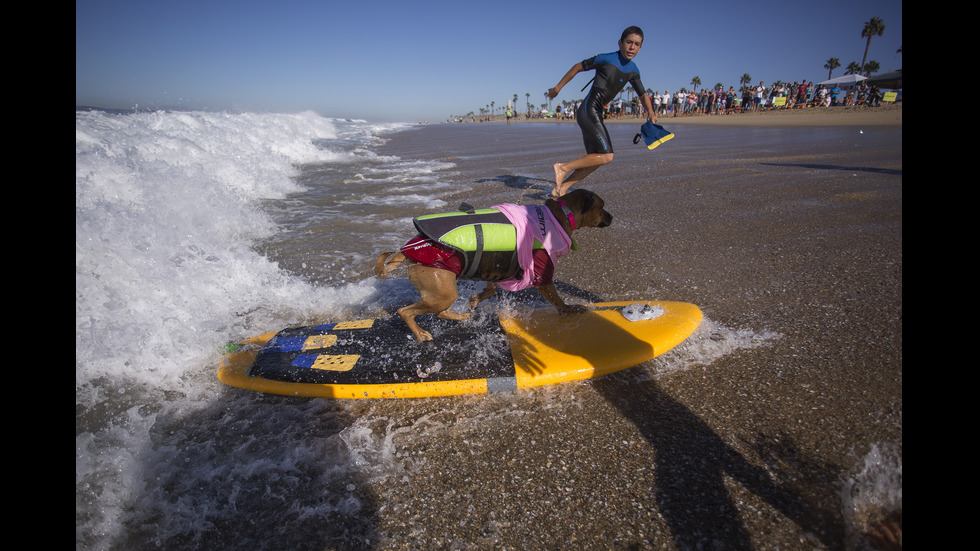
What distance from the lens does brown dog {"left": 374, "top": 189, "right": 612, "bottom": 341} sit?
3.02m

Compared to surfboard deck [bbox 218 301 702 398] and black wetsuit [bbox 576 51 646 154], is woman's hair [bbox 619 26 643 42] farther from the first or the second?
surfboard deck [bbox 218 301 702 398]

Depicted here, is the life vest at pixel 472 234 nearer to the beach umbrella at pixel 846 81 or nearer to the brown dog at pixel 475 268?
the brown dog at pixel 475 268

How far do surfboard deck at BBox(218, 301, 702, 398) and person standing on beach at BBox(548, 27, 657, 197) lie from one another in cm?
316

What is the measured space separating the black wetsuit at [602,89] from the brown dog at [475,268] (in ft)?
9.78

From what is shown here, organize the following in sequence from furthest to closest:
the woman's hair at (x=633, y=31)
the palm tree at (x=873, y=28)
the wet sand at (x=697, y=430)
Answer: the palm tree at (x=873, y=28), the woman's hair at (x=633, y=31), the wet sand at (x=697, y=430)

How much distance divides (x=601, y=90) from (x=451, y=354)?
14.9 feet

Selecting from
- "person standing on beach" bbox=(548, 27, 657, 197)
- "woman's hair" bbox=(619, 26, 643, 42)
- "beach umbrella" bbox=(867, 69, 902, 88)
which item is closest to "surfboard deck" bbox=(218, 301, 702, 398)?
"person standing on beach" bbox=(548, 27, 657, 197)

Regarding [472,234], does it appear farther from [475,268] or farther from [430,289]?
[430,289]

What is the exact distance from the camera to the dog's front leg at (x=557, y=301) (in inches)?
132

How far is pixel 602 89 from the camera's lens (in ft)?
19.0

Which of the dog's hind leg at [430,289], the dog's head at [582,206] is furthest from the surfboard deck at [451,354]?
the dog's head at [582,206]

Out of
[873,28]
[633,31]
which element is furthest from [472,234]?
[873,28]
